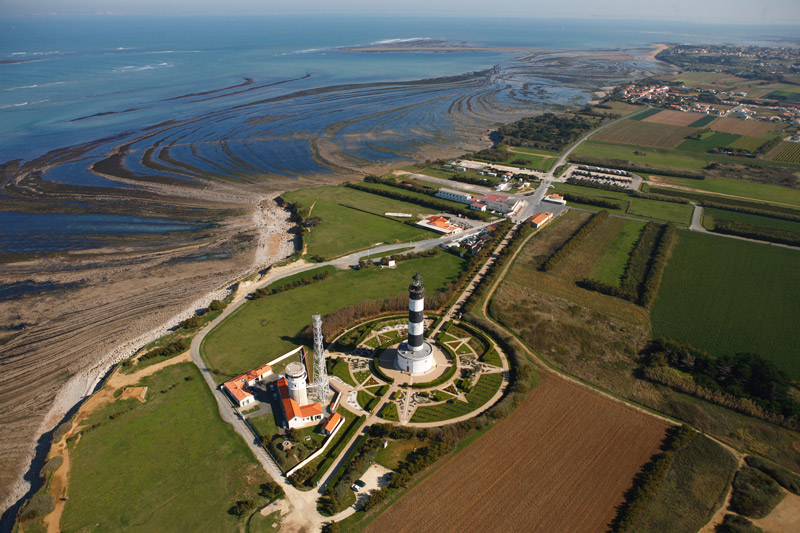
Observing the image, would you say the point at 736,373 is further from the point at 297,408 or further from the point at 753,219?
the point at 753,219

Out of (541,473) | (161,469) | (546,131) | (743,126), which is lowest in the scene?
(541,473)

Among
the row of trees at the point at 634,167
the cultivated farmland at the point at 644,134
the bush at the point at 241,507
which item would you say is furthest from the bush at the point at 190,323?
the cultivated farmland at the point at 644,134

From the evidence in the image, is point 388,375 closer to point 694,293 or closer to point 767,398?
point 767,398

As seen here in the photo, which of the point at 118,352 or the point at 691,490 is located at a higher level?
the point at 118,352

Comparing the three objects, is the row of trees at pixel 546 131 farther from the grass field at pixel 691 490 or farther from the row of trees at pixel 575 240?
the grass field at pixel 691 490

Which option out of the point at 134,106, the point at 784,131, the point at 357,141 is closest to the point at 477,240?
the point at 357,141

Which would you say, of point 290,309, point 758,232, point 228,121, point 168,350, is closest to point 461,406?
point 290,309

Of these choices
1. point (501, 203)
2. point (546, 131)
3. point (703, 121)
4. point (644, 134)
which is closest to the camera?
point (501, 203)
